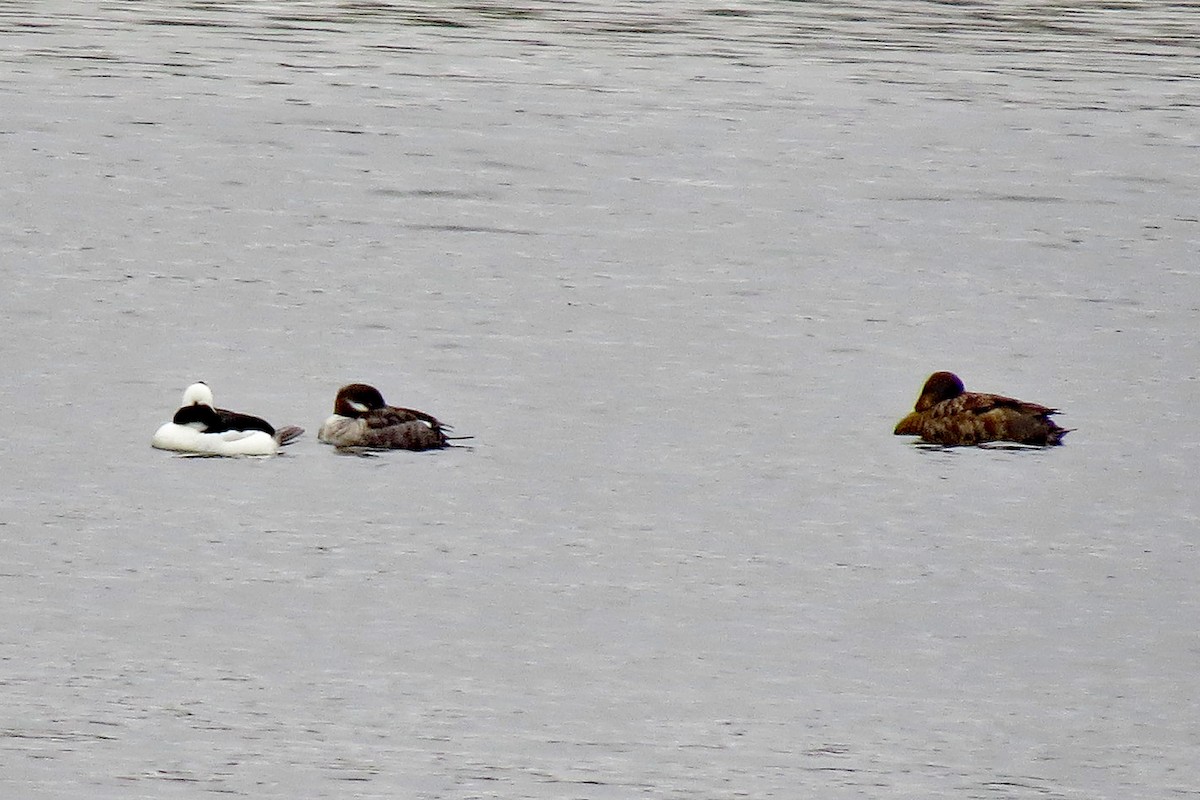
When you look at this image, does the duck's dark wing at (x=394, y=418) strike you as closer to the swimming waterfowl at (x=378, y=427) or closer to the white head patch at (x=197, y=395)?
the swimming waterfowl at (x=378, y=427)

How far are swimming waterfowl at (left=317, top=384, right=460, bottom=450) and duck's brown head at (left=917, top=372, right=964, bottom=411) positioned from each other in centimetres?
230

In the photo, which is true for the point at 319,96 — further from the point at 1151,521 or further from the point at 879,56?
the point at 1151,521

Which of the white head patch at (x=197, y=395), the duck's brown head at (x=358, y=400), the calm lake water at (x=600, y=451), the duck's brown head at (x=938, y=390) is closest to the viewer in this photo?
the calm lake water at (x=600, y=451)

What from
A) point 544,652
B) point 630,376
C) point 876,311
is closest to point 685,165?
point 876,311

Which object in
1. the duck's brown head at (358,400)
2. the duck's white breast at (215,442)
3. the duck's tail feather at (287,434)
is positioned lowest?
the duck's tail feather at (287,434)

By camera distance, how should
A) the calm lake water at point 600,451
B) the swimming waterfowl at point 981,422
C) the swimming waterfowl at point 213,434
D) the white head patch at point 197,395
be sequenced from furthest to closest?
the swimming waterfowl at point 981,422, the white head patch at point 197,395, the swimming waterfowl at point 213,434, the calm lake water at point 600,451

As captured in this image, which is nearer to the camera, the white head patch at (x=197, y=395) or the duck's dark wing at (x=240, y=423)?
the duck's dark wing at (x=240, y=423)

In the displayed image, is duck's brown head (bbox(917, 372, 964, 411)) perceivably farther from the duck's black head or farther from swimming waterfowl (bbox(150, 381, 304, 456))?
the duck's black head

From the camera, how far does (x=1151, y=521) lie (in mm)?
9703

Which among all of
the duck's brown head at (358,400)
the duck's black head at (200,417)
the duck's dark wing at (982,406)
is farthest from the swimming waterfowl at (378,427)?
the duck's dark wing at (982,406)

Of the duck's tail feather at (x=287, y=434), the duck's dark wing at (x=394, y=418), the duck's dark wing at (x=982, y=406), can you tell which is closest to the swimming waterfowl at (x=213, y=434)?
the duck's tail feather at (x=287, y=434)

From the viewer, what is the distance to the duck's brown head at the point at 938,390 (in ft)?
37.2

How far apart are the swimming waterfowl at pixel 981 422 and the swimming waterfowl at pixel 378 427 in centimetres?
223

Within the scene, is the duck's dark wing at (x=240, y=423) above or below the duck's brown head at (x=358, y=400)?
below
